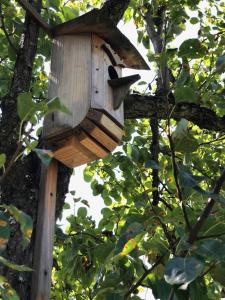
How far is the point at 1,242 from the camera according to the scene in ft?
3.95

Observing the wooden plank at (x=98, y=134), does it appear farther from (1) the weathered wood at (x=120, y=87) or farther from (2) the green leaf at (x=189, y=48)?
(2) the green leaf at (x=189, y=48)

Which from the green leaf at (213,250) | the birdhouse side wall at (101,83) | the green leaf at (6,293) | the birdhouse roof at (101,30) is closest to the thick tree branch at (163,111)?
the birdhouse roof at (101,30)

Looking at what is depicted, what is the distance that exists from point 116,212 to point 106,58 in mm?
1099

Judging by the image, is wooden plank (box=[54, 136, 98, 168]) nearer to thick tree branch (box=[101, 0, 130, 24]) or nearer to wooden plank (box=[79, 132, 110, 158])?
wooden plank (box=[79, 132, 110, 158])

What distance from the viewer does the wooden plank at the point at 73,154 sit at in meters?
2.00

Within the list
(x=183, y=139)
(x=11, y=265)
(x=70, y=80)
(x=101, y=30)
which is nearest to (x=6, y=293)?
(x=11, y=265)

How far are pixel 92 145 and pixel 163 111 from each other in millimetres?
840

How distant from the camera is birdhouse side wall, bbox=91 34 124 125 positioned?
206 cm

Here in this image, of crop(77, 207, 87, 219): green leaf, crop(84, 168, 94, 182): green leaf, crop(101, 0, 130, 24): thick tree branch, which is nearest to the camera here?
crop(101, 0, 130, 24): thick tree branch

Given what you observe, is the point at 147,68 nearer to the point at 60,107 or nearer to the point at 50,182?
the point at 50,182

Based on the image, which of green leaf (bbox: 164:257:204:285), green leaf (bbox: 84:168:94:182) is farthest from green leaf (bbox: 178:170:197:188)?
green leaf (bbox: 84:168:94:182)

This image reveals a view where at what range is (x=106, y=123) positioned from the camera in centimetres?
206

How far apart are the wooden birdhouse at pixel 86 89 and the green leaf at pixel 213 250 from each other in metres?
0.88

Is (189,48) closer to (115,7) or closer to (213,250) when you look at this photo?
(213,250)
